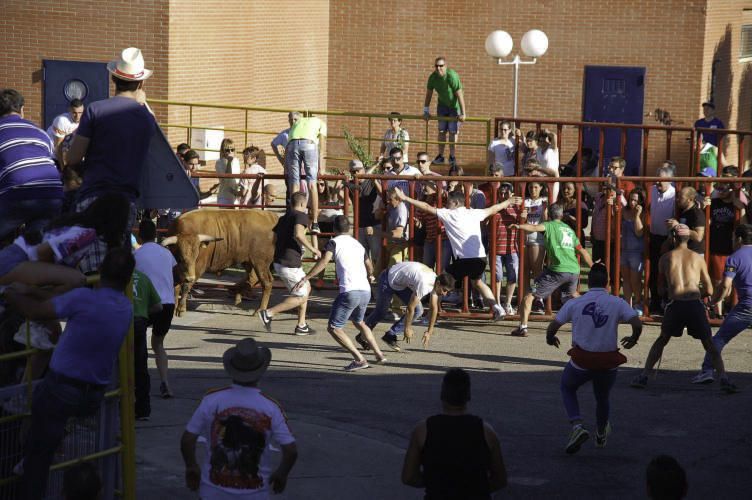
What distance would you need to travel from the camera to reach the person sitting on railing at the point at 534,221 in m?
14.9

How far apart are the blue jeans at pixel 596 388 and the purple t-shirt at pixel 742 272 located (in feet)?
9.45

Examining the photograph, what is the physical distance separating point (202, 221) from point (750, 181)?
21.8 ft

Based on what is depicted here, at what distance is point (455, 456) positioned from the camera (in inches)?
239

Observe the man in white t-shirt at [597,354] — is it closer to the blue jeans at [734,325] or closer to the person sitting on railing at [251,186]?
the blue jeans at [734,325]

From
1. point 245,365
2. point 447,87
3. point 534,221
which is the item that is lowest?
point 245,365

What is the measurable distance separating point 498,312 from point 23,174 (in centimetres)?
822

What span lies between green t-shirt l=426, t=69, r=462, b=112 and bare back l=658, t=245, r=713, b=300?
40.2ft

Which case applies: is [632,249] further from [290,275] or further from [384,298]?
[290,275]

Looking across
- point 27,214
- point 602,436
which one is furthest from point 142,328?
point 602,436

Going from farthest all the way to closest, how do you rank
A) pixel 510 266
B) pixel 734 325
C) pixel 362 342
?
pixel 510 266 < pixel 362 342 < pixel 734 325

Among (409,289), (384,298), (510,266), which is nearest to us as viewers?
(384,298)

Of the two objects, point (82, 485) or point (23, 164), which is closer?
point (82, 485)

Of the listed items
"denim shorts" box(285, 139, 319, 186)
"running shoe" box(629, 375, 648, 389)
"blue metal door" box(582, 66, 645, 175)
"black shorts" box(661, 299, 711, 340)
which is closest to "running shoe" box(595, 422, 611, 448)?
"running shoe" box(629, 375, 648, 389)

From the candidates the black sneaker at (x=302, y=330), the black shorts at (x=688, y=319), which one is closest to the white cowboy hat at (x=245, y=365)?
the black shorts at (x=688, y=319)
